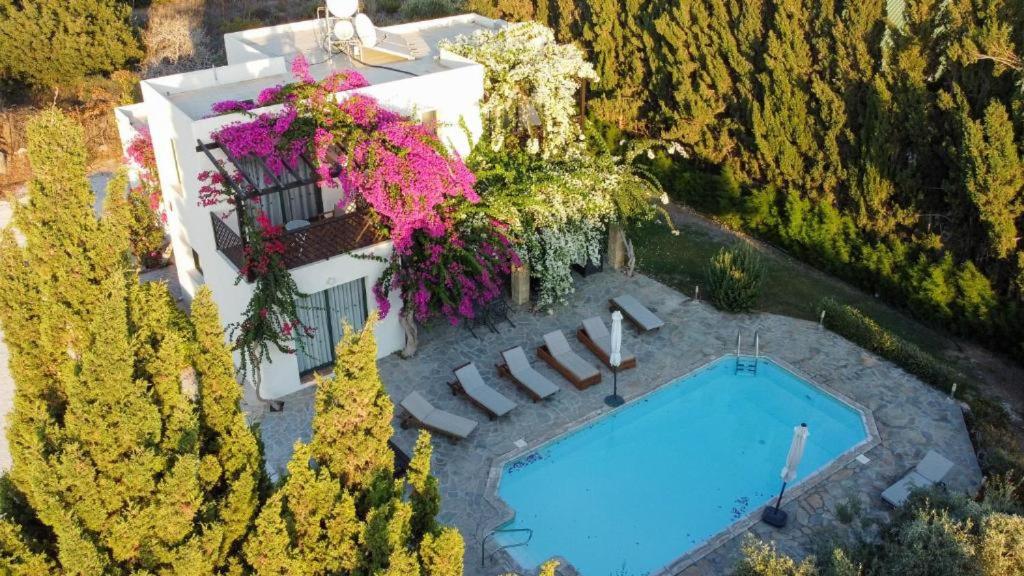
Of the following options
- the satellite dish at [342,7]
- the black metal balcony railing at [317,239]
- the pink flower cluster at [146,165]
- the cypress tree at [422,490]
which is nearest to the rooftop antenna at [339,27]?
the satellite dish at [342,7]

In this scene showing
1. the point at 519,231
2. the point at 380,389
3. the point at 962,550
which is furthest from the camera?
the point at 519,231

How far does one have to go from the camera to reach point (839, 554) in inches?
450

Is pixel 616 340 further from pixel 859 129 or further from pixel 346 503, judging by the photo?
pixel 859 129

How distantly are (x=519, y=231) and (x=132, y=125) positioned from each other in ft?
33.1

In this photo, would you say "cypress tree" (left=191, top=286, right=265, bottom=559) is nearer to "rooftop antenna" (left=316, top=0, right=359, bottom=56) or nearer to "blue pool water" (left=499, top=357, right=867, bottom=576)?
"blue pool water" (left=499, top=357, right=867, bottom=576)

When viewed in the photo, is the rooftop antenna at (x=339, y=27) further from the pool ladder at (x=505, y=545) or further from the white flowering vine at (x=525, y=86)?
the pool ladder at (x=505, y=545)

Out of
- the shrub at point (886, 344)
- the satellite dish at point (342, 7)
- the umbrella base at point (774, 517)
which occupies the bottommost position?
the umbrella base at point (774, 517)

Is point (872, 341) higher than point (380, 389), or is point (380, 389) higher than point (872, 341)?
point (380, 389)

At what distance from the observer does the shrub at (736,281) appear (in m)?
19.6

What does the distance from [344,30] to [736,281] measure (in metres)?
11.1

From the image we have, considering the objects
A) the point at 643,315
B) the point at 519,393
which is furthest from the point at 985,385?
the point at 519,393

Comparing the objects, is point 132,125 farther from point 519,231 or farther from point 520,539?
point 520,539

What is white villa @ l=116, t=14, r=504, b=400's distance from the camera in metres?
16.0

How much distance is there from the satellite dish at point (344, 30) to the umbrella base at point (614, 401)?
1062 centimetres
